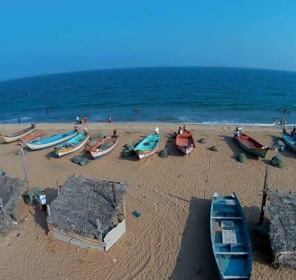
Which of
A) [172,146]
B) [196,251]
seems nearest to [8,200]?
[196,251]

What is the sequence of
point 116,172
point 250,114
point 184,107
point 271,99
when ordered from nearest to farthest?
point 116,172 < point 250,114 < point 184,107 < point 271,99

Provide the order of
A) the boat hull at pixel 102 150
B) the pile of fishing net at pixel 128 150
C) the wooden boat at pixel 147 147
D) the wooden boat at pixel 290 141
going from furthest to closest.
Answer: the wooden boat at pixel 290 141, the pile of fishing net at pixel 128 150, the boat hull at pixel 102 150, the wooden boat at pixel 147 147

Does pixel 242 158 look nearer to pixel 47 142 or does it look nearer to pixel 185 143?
pixel 185 143

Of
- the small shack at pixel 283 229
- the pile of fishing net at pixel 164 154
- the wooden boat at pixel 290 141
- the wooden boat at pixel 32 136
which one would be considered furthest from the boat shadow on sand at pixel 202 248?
the wooden boat at pixel 32 136

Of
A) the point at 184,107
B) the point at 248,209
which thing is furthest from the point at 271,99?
the point at 248,209

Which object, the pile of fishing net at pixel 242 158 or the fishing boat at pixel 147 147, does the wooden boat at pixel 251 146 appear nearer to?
the pile of fishing net at pixel 242 158

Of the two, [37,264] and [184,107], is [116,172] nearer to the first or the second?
[37,264]
